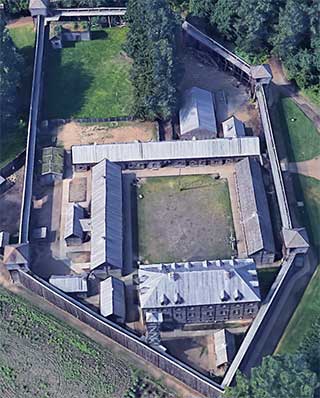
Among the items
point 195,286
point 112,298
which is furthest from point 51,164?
point 195,286

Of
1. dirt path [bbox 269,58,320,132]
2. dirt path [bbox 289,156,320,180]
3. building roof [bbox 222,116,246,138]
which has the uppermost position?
dirt path [bbox 269,58,320,132]

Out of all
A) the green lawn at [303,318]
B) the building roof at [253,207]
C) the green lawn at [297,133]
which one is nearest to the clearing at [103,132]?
the building roof at [253,207]

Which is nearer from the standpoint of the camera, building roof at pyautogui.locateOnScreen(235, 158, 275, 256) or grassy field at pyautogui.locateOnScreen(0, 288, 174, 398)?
grassy field at pyautogui.locateOnScreen(0, 288, 174, 398)

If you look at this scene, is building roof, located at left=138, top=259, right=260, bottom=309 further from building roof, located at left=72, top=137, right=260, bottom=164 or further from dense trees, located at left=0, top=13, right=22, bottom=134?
dense trees, located at left=0, top=13, right=22, bottom=134

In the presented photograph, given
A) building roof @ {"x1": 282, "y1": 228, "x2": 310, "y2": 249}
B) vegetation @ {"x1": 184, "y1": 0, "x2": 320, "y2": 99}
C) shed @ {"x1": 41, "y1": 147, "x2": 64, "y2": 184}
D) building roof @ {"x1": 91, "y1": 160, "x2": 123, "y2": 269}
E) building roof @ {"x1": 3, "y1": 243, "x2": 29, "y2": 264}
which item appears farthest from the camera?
vegetation @ {"x1": 184, "y1": 0, "x2": 320, "y2": 99}

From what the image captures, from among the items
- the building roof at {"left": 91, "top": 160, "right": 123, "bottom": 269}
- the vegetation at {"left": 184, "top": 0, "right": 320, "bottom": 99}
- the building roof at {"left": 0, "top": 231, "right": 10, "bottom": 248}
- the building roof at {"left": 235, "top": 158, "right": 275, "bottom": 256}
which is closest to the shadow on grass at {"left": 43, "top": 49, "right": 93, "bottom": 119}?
the building roof at {"left": 91, "top": 160, "right": 123, "bottom": 269}

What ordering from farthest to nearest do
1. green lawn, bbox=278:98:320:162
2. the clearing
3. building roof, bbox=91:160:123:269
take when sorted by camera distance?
the clearing → green lawn, bbox=278:98:320:162 → building roof, bbox=91:160:123:269

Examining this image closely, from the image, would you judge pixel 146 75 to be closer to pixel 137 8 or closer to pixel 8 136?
pixel 137 8

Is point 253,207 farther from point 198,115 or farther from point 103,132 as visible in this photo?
point 103,132
